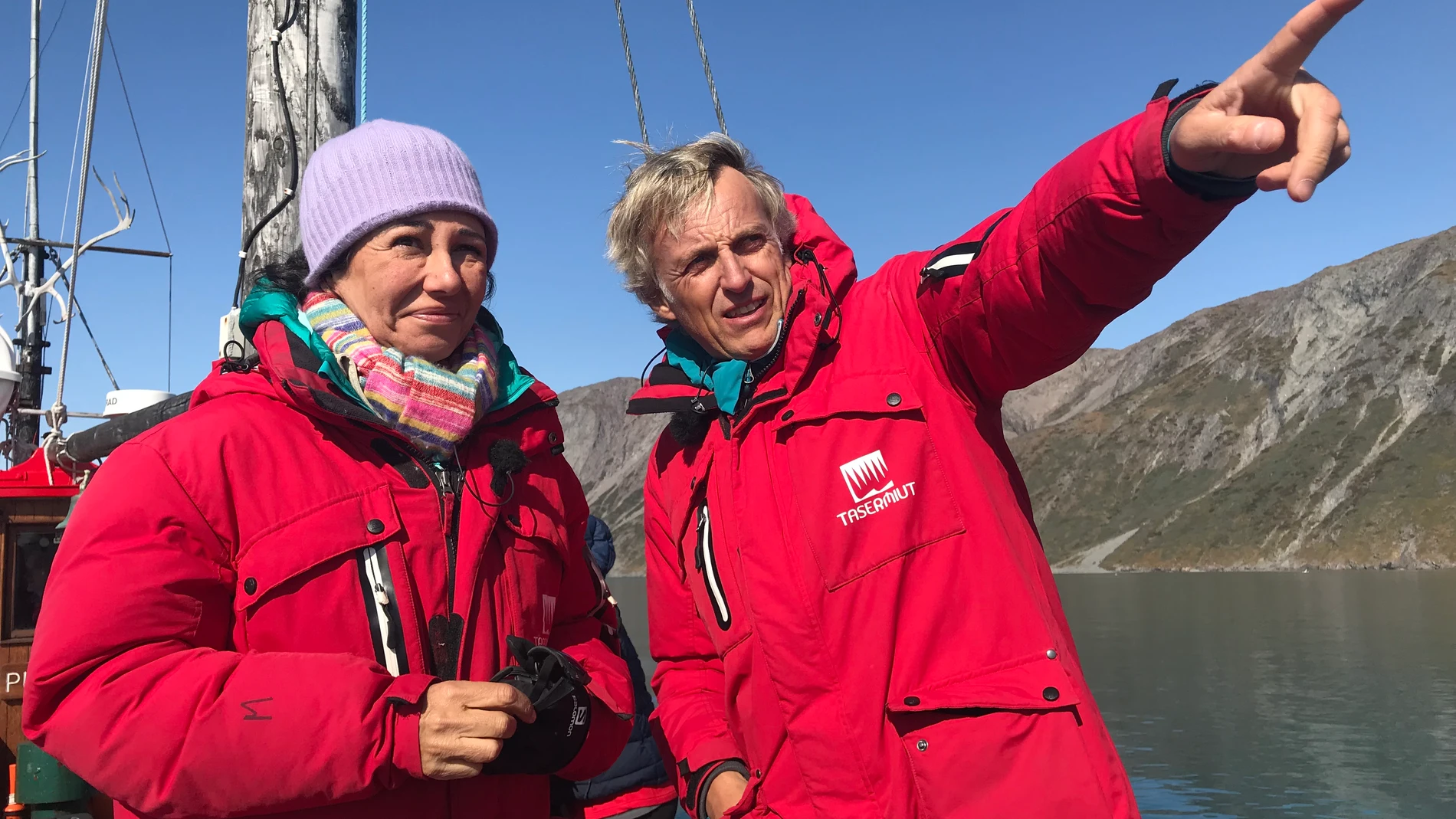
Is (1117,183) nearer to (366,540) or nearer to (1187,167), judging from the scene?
(1187,167)

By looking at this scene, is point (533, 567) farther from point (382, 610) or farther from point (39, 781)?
point (39, 781)

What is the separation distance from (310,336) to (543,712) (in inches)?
43.2

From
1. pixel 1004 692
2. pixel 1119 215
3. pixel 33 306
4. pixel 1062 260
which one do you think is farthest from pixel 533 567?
pixel 33 306

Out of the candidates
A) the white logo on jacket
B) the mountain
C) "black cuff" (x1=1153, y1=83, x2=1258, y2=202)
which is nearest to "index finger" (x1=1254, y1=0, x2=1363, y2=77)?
"black cuff" (x1=1153, y1=83, x2=1258, y2=202)

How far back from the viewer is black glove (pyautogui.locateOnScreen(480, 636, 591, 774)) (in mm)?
2322

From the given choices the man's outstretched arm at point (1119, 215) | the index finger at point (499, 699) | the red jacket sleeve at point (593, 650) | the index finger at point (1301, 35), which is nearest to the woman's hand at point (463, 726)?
the index finger at point (499, 699)

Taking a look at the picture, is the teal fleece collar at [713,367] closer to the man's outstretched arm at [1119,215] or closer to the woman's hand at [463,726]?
the man's outstretched arm at [1119,215]

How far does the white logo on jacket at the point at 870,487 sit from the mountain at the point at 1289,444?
10299 centimetres

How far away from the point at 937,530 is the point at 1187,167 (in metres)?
1.10

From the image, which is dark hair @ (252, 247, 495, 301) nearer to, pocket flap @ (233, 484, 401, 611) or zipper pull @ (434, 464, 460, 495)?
zipper pull @ (434, 464, 460, 495)

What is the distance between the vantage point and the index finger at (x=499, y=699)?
2.17 metres

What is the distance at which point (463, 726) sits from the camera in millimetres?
2143

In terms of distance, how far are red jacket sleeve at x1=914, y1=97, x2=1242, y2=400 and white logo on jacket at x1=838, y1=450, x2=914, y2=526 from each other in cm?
36

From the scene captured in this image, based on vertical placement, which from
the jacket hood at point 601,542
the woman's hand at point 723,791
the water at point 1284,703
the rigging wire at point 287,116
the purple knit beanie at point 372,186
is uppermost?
the rigging wire at point 287,116
